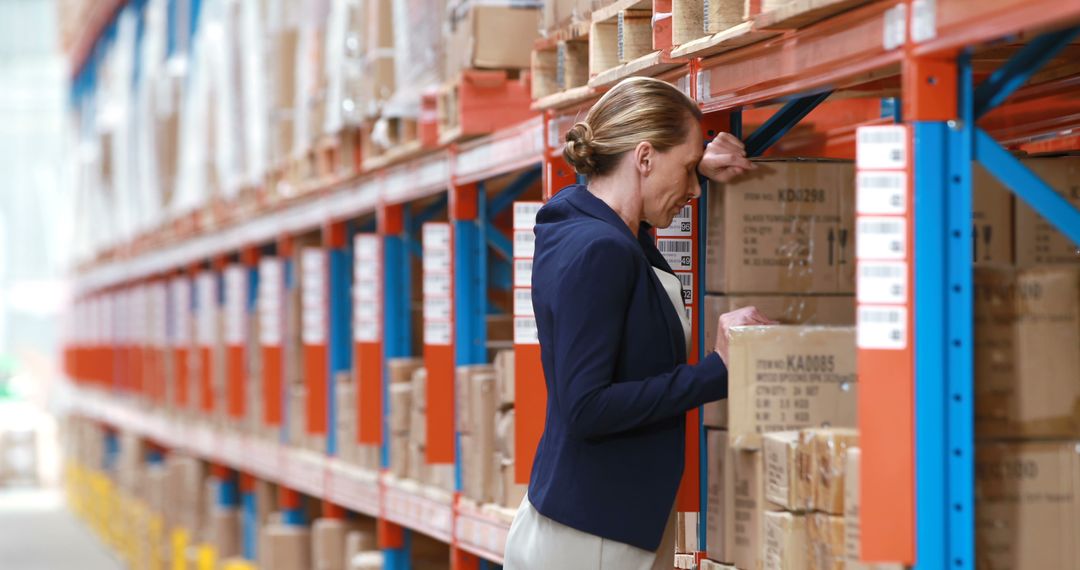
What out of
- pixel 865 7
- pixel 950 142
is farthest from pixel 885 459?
pixel 865 7

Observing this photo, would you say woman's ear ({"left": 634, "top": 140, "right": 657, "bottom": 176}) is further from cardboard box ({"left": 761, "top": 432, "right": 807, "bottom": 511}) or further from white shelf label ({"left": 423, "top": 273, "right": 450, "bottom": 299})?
white shelf label ({"left": 423, "top": 273, "right": 450, "bottom": 299})

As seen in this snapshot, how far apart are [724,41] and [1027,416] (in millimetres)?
1017

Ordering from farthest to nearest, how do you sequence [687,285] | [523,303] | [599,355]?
[523,303] < [687,285] < [599,355]

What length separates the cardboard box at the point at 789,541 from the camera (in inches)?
127

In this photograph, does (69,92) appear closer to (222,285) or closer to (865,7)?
(222,285)

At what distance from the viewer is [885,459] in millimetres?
2721

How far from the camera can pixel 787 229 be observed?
3.69 m

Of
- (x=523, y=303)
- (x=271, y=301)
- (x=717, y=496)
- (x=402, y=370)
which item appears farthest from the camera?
(x=271, y=301)

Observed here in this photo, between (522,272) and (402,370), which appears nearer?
(522,272)

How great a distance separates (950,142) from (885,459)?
0.56 m

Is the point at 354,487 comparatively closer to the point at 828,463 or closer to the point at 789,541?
the point at 789,541

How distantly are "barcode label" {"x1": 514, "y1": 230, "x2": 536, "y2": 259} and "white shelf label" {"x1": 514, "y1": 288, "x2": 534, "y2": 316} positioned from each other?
0.10 metres

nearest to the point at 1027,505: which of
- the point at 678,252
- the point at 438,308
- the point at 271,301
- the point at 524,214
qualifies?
the point at 678,252

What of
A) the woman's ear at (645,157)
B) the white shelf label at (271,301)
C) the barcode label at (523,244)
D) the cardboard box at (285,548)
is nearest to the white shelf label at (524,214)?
the barcode label at (523,244)
